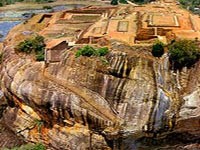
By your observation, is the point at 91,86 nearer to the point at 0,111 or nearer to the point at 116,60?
the point at 116,60

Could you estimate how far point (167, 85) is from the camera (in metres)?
38.3

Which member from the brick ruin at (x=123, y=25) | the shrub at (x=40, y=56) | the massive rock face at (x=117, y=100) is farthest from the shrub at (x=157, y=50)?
the shrub at (x=40, y=56)

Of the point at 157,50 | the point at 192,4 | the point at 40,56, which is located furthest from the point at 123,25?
the point at 192,4

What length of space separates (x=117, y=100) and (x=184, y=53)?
273 inches

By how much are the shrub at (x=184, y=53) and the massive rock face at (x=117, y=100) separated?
0.59 meters

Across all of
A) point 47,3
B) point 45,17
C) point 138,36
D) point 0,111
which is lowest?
point 47,3

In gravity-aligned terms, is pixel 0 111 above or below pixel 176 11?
below

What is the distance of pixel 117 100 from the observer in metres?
37.7

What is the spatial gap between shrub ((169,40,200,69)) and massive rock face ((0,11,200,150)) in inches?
23.2

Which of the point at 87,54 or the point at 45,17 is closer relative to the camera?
the point at 87,54

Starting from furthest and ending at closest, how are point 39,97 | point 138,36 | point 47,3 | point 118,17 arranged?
point 47,3 → point 118,17 → point 138,36 → point 39,97

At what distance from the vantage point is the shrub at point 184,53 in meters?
38.5

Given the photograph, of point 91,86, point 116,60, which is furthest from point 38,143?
point 116,60

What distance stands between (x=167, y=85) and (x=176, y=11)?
1723cm
